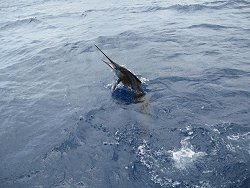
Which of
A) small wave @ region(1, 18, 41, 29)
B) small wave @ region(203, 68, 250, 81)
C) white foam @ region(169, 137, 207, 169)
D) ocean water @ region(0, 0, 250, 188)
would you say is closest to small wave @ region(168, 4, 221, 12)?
ocean water @ region(0, 0, 250, 188)

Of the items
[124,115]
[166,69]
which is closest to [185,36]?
[166,69]

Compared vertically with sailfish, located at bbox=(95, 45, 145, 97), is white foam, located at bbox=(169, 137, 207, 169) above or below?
below

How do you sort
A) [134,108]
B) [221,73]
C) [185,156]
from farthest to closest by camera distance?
[221,73]
[134,108]
[185,156]

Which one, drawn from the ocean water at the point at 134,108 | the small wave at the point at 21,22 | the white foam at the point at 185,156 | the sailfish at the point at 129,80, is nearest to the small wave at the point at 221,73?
the ocean water at the point at 134,108

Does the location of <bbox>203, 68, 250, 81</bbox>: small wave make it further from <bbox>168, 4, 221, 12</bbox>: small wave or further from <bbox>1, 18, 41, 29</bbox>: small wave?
<bbox>1, 18, 41, 29</bbox>: small wave

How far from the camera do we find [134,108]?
1041cm

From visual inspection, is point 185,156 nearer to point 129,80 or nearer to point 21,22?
point 129,80

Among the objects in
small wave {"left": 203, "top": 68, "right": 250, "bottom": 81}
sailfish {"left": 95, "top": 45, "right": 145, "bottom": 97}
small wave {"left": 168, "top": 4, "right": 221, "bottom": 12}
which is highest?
sailfish {"left": 95, "top": 45, "right": 145, "bottom": 97}

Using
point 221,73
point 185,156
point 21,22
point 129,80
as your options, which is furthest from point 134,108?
point 21,22

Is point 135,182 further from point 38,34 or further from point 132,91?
point 38,34

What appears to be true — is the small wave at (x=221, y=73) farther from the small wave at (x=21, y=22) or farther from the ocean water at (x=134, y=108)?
the small wave at (x=21, y=22)

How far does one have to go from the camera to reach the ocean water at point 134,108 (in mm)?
7809

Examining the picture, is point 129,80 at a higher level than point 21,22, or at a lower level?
higher

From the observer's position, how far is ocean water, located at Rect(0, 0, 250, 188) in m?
7.81
